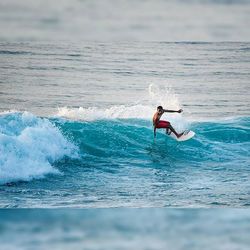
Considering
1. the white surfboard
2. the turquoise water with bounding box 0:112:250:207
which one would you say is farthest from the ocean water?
the white surfboard

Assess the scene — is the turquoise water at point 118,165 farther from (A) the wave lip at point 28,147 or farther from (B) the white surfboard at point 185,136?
(B) the white surfboard at point 185,136

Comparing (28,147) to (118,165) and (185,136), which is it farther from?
(185,136)

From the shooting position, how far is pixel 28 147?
1515cm

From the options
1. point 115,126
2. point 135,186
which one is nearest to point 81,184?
point 135,186

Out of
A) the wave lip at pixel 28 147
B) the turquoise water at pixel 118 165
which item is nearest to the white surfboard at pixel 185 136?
the turquoise water at pixel 118 165

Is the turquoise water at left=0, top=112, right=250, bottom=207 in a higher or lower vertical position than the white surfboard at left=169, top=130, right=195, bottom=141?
lower

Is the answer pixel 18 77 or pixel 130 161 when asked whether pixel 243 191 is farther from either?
pixel 18 77

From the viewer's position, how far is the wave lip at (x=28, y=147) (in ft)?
45.1

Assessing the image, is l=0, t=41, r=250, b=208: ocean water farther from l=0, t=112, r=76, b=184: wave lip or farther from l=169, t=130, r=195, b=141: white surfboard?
l=169, t=130, r=195, b=141: white surfboard

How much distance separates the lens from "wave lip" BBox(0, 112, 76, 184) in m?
13.8

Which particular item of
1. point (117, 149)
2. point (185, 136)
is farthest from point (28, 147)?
point (185, 136)

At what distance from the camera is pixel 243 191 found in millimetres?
12406

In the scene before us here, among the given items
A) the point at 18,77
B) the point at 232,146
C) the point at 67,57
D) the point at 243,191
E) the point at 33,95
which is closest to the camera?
the point at 243,191

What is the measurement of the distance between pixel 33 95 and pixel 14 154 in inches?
735
